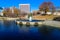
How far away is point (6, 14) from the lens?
6081 cm

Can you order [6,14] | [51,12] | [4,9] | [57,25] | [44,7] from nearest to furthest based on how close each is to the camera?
1. [57,25]
2. [44,7]
3. [51,12]
4. [6,14]
5. [4,9]

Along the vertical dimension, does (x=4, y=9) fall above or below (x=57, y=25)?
above

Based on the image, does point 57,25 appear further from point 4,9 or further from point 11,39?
point 4,9

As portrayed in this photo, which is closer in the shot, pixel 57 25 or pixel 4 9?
pixel 57 25

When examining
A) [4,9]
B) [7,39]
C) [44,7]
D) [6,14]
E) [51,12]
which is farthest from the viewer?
[4,9]

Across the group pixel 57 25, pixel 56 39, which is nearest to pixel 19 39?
pixel 56 39

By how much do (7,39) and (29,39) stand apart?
1.64 m

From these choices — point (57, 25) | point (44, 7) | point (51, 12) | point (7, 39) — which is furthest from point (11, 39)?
point (51, 12)

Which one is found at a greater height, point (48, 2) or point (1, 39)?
point (48, 2)

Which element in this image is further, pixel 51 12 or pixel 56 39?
pixel 51 12

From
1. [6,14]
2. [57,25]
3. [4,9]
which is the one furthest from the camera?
[4,9]

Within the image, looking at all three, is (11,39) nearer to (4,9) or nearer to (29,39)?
(29,39)

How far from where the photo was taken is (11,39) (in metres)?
10.6

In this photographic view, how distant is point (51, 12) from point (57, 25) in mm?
29972
